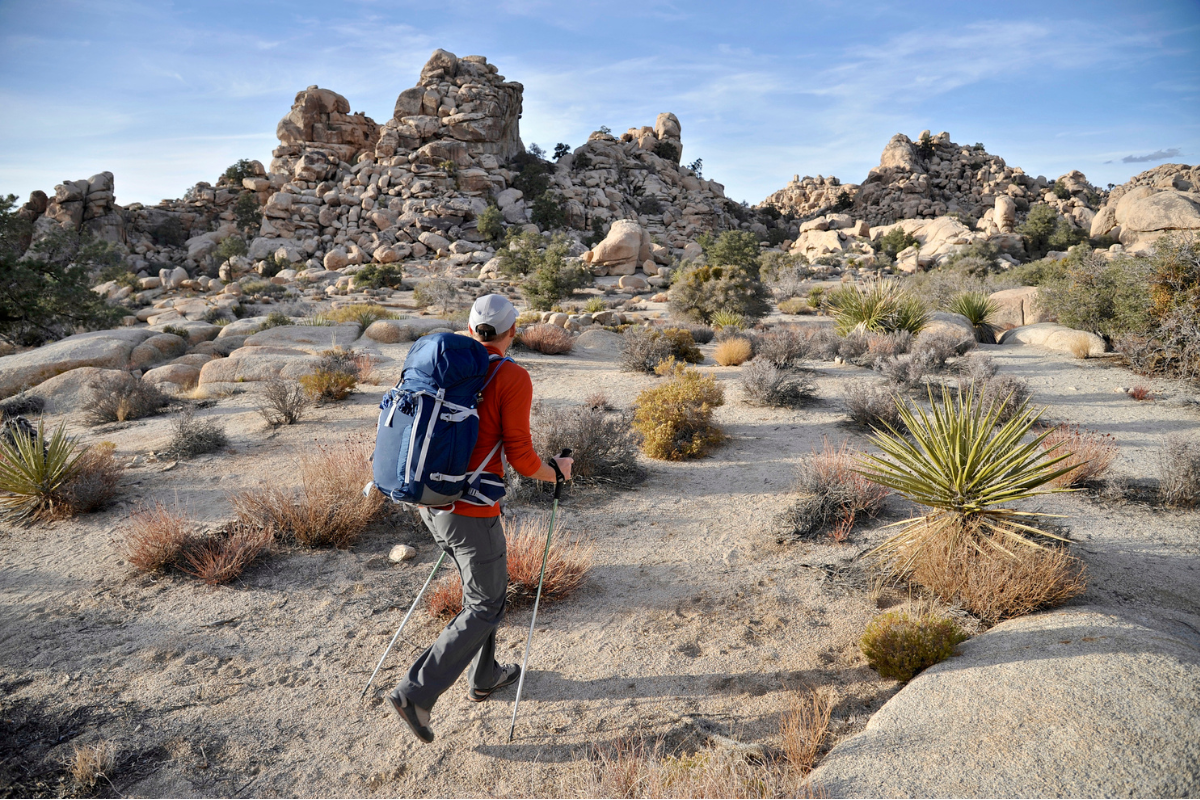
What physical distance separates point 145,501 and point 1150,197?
47.0 meters

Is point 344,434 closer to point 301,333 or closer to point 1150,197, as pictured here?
point 301,333

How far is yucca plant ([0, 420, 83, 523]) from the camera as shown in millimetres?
6242

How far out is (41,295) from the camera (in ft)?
56.0

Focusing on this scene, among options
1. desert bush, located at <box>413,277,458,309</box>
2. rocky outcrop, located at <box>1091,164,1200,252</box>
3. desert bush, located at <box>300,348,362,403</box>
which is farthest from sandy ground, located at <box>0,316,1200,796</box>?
rocky outcrop, located at <box>1091,164,1200,252</box>

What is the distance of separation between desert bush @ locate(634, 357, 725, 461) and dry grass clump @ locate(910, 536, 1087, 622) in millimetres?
3791

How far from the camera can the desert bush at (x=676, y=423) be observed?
7906 mm

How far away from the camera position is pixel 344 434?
8828 mm

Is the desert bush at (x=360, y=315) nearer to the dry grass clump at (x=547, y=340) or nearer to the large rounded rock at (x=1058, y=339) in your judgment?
the dry grass clump at (x=547, y=340)

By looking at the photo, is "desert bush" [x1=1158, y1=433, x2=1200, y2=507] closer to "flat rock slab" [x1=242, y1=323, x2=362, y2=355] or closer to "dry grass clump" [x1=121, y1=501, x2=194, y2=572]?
"dry grass clump" [x1=121, y1=501, x2=194, y2=572]

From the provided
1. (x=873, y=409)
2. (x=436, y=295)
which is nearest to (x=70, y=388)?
(x=436, y=295)

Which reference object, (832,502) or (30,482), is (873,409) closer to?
(832,502)

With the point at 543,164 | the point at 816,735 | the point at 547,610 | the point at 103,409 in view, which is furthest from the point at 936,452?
the point at 543,164

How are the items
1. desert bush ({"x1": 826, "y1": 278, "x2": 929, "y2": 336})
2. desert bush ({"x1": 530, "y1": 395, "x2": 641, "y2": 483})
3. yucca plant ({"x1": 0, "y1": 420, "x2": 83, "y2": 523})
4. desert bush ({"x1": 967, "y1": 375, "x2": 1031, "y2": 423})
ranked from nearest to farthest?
yucca plant ({"x1": 0, "y1": 420, "x2": 83, "y2": 523}) → desert bush ({"x1": 530, "y1": 395, "x2": 641, "y2": 483}) → desert bush ({"x1": 967, "y1": 375, "x2": 1031, "y2": 423}) → desert bush ({"x1": 826, "y1": 278, "x2": 929, "y2": 336})

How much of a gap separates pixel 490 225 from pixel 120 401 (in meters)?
41.2
